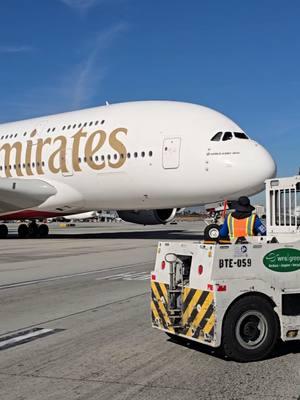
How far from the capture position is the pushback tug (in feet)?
18.2

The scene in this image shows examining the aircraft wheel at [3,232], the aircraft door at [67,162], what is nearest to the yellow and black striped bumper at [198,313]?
the aircraft door at [67,162]

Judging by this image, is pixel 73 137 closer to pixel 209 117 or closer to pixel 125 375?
pixel 209 117

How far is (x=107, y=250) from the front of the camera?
20.4 m

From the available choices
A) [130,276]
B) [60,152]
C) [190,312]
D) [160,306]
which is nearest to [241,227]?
[160,306]

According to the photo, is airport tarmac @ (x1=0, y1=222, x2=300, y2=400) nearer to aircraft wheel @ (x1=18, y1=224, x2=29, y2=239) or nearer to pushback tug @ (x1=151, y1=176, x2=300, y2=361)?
pushback tug @ (x1=151, y1=176, x2=300, y2=361)

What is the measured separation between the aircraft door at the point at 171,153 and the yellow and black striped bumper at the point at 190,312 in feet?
51.7

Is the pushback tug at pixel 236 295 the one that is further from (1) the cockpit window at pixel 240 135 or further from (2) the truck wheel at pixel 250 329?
(1) the cockpit window at pixel 240 135

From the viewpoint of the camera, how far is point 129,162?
911 inches

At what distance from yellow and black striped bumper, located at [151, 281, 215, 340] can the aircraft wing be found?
1975 cm

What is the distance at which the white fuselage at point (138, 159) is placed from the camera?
2144cm

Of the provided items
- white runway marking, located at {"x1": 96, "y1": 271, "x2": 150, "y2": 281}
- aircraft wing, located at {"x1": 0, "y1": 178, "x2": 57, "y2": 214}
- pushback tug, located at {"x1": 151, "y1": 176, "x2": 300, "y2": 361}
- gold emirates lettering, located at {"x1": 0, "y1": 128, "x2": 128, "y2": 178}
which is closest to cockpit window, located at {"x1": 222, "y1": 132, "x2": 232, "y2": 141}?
gold emirates lettering, located at {"x1": 0, "y1": 128, "x2": 128, "y2": 178}

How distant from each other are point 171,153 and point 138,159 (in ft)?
5.11

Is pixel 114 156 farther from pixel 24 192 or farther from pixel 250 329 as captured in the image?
pixel 250 329

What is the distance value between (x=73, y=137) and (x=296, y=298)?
20450mm
